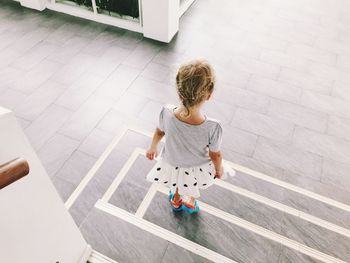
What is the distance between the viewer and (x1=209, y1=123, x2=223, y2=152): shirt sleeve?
1703 millimetres

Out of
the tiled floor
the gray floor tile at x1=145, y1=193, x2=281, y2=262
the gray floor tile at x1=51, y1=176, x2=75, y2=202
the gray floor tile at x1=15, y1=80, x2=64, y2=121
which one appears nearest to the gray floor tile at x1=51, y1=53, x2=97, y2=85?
the tiled floor

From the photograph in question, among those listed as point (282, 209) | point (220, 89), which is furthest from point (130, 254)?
point (220, 89)

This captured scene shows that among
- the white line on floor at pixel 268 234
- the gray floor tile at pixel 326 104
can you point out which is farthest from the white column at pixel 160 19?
the white line on floor at pixel 268 234

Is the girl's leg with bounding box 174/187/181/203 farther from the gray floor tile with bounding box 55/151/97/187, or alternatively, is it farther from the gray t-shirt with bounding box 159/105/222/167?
the gray floor tile with bounding box 55/151/97/187

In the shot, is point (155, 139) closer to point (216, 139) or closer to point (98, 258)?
point (216, 139)

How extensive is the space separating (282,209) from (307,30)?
3.13 meters

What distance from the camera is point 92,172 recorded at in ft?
9.04

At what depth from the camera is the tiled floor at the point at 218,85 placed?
9.49 feet

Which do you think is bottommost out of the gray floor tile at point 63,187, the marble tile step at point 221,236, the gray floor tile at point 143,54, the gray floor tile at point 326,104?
the marble tile step at point 221,236

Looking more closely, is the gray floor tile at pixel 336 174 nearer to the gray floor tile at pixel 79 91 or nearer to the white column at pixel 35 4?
the gray floor tile at pixel 79 91

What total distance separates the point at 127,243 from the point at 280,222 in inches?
49.3

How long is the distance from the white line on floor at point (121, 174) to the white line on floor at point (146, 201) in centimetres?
29

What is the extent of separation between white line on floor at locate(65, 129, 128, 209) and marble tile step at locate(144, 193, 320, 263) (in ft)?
2.11

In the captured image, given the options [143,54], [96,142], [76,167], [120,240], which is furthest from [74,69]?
[120,240]
